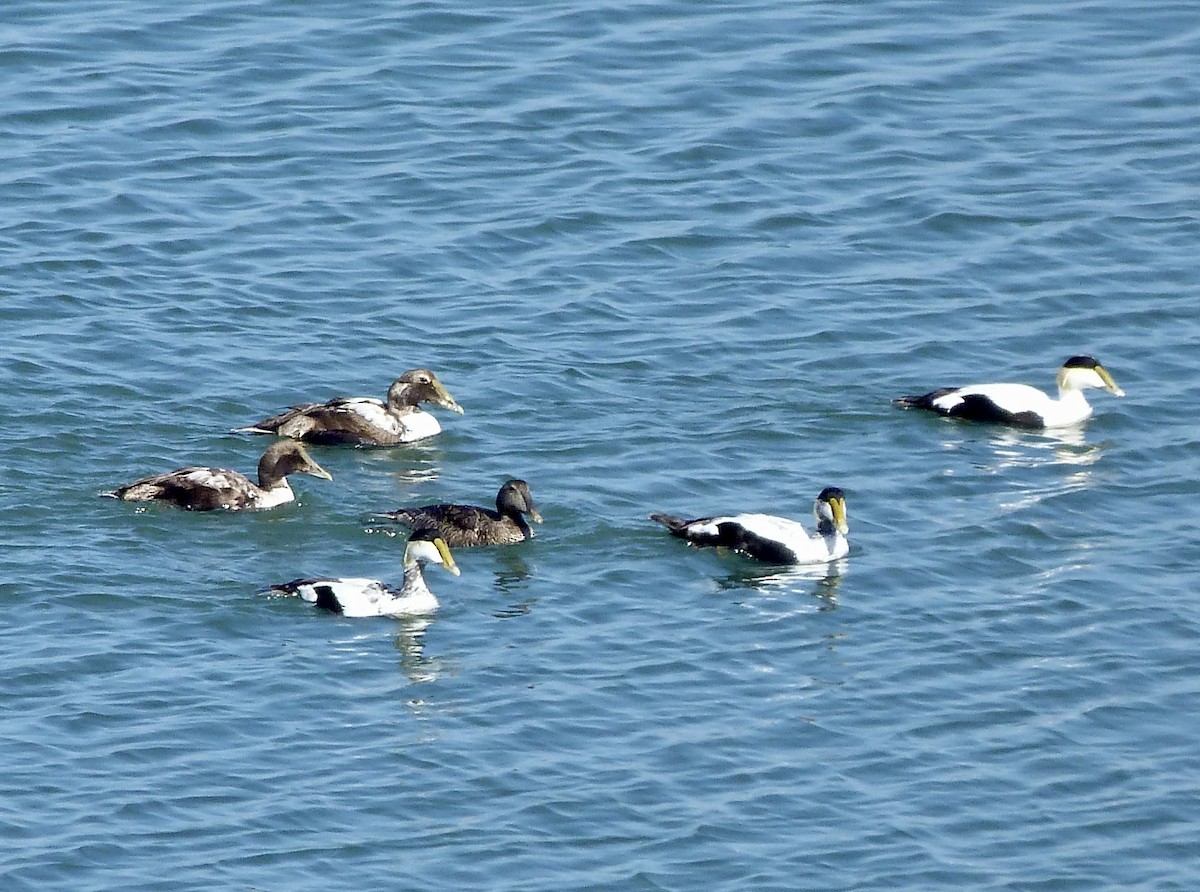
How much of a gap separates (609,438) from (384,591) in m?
3.22

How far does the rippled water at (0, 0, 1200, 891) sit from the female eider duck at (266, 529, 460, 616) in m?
0.14

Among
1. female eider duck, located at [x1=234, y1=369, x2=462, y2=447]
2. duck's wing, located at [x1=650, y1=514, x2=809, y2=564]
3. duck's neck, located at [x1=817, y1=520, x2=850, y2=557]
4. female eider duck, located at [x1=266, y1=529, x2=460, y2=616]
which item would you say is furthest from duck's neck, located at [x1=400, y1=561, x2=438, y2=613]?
female eider duck, located at [x1=234, y1=369, x2=462, y2=447]

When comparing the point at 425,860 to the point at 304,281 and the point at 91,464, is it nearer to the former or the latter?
the point at 91,464

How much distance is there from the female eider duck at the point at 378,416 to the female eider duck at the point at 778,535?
2.82m

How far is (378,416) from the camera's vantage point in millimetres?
17891

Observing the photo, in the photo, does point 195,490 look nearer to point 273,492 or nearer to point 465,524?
point 273,492

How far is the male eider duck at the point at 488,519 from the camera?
52.1 feet

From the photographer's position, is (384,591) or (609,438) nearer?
(384,591)

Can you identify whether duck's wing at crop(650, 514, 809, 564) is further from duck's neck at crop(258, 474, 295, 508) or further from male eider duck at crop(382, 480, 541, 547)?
duck's neck at crop(258, 474, 295, 508)

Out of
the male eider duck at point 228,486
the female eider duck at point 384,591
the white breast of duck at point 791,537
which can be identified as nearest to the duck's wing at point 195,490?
the male eider duck at point 228,486

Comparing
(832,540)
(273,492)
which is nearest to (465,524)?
(273,492)

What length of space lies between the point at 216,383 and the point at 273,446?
1805 millimetres

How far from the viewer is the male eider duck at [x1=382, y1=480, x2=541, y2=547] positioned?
52.1 ft

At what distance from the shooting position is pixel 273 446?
16.7m
